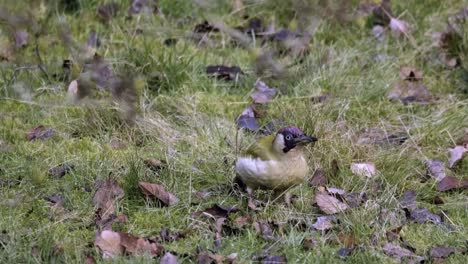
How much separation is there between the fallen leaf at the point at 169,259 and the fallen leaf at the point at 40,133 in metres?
1.90

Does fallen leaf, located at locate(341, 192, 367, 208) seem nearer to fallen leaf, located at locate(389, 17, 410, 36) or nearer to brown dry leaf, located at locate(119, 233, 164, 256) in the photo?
brown dry leaf, located at locate(119, 233, 164, 256)

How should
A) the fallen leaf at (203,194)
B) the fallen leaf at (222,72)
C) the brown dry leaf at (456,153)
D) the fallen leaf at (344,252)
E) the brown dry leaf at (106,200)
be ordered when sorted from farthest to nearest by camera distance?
the fallen leaf at (222,72)
the brown dry leaf at (456,153)
the fallen leaf at (203,194)
the brown dry leaf at (106,200)
the fallen leaf at (344,252)

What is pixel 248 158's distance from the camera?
4875 mm

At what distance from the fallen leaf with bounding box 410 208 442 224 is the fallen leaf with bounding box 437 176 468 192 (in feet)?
1.13

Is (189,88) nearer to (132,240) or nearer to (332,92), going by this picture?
(332,92)

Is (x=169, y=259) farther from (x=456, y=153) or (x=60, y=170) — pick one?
(x=456, y=153)

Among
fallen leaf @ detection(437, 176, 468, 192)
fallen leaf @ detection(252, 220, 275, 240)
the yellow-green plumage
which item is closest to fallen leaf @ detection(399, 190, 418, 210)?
fallen leaf @ detection(437, 176, 468, 192)

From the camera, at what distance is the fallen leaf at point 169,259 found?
4246 millimetres

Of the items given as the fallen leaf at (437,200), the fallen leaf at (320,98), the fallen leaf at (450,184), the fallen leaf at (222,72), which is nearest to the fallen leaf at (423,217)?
the fallen leaf at (437,200)

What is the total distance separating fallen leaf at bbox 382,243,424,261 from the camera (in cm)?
450

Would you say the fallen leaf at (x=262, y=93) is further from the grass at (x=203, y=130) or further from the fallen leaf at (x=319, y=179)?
the fallen leaf at (x=319, y=179)

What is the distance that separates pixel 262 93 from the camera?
663 centimetres

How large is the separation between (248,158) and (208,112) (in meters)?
1.49

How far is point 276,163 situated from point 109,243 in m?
0.98
